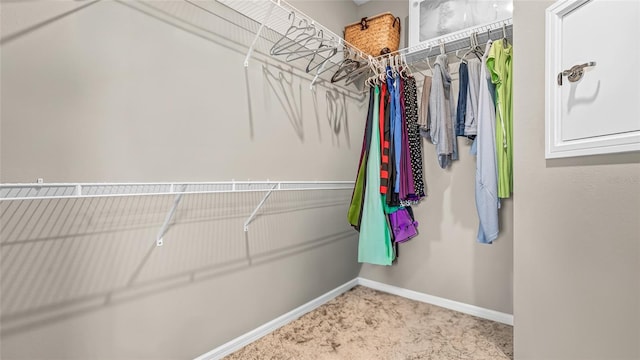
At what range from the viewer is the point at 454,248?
2197mm

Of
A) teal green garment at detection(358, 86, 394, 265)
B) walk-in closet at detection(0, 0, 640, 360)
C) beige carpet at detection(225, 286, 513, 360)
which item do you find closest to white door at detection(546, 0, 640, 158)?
walk-in closet at detection(0, 0, 640, 360)

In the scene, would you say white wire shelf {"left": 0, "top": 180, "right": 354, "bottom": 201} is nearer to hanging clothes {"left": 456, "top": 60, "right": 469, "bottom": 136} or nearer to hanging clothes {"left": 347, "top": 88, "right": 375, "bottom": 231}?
hanging clothes {"left": 347, "top": 88, "right": 375, "bottom": 231}

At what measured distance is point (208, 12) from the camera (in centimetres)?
151

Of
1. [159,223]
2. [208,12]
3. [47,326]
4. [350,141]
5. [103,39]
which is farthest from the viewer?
[350,141]

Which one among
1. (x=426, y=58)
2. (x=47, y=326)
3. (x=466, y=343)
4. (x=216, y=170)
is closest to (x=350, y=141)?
(x=426, y=58)

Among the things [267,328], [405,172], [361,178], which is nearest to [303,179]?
[361,178]

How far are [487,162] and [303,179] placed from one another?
1.18 m

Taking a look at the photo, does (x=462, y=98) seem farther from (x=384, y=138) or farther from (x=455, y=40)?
(x=384, y=138)

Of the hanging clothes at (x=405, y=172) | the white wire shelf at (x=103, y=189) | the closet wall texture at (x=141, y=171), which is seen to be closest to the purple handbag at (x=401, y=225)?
the hanging clothes at (x=405, y=172)

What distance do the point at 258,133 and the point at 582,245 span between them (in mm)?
1654

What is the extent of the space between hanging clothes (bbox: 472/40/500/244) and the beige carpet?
619 mm

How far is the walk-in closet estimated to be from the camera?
41.3 inches

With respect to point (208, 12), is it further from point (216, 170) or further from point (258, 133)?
point (216, 170)

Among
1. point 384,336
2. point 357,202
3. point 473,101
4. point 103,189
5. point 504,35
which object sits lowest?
point 384,336
